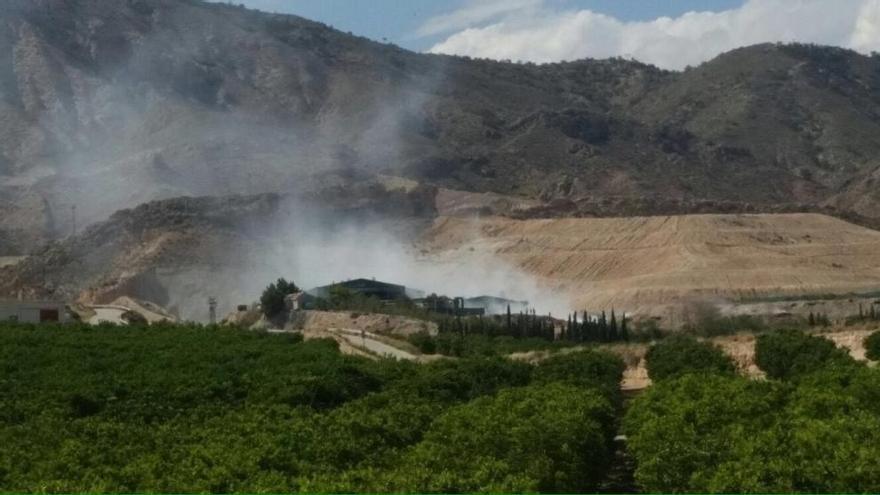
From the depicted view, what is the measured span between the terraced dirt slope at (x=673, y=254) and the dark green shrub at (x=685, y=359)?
24481 millimetres

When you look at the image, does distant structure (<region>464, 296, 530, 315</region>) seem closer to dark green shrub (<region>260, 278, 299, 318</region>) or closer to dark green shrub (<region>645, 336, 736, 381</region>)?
dark green shrub (<region>260, 278, 299, 318</region>)

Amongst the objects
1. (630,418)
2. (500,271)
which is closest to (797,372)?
(630,418)

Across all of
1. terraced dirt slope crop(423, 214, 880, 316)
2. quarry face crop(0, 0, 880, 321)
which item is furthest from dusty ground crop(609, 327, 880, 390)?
quarry face crop(0, 0, 880, 321)

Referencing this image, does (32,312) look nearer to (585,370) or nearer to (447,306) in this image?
(447,306)

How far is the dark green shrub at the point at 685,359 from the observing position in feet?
144

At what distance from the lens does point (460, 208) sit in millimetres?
110188

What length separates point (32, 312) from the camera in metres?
66.7

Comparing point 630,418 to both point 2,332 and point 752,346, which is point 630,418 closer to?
point 752,346

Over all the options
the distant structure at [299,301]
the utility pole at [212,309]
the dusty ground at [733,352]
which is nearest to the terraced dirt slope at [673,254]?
the distant structure at [299,301]

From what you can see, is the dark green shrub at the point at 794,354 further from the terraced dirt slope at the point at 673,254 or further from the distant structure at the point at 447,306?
the distant structure at the point at 447,306

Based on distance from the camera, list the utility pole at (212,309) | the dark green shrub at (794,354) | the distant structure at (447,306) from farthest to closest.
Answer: the utility pole at (212,309) → the distant structure at (447,306) → the dark green shrub at (794,354)

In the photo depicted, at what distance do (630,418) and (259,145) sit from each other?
11630 cm

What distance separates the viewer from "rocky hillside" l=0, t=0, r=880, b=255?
127562 mm

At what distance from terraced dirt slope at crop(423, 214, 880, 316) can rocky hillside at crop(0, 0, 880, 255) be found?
344 inches
